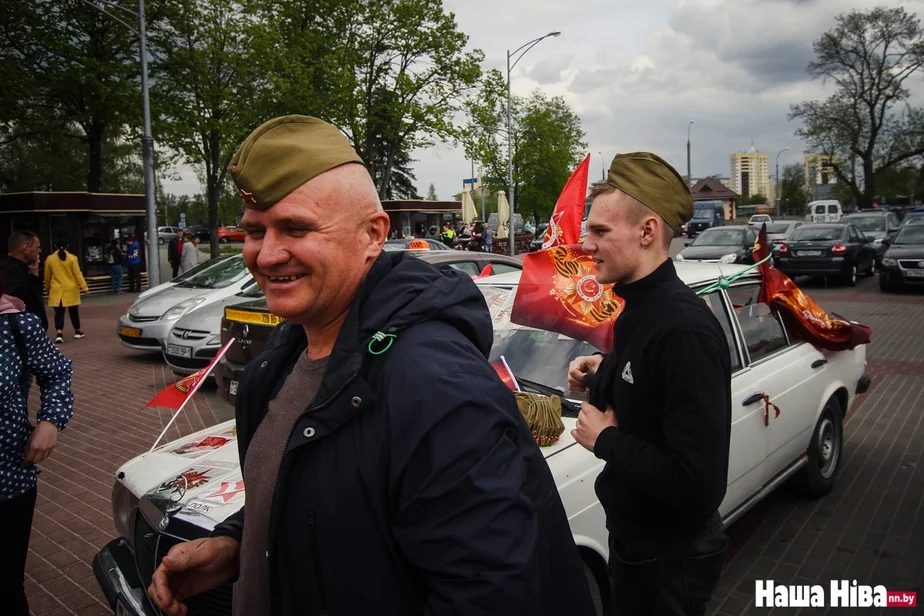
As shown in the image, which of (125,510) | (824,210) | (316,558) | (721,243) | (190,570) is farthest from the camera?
(824,210)

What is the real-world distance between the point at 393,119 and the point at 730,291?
1138 inches

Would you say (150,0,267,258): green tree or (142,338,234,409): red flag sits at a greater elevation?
(150,0,267,258): green tree

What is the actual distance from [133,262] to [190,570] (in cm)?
2281

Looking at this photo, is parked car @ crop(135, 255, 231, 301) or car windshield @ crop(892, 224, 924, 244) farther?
car windshield @ crop(892, 224, 924, 244)

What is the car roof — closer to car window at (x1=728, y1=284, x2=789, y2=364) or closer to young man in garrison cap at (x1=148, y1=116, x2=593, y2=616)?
car window at (x1=728, y1=284, x2=789, y2=364)

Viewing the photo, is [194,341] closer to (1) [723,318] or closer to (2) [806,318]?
(1) [723,318]

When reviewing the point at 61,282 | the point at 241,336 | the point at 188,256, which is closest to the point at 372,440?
the point at 241,336

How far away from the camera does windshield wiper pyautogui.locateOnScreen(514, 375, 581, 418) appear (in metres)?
3.37

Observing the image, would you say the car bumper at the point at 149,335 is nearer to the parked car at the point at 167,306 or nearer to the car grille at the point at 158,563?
the parked car at the point at 167,306

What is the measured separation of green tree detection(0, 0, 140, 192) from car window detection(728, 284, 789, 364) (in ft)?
86.9

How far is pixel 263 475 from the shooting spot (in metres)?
1.50

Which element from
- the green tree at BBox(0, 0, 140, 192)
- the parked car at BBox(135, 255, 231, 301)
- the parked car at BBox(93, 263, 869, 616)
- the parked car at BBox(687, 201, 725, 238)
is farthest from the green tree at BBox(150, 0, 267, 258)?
the parked car at BBox(687, 201, 725, 238)

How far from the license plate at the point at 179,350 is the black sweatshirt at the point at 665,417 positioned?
25.0 feet

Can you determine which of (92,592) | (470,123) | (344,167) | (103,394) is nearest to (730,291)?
(344,167)
